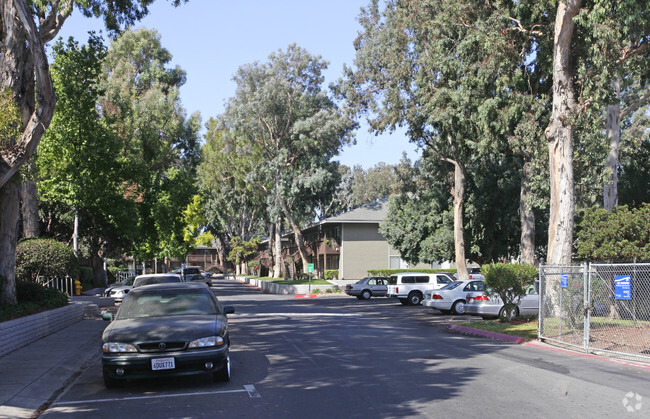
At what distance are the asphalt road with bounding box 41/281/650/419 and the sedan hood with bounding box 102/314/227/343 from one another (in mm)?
850

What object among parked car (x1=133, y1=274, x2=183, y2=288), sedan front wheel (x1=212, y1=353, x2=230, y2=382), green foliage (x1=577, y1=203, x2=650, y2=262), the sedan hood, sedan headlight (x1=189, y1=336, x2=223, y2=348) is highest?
green foliage (x1=577, y1=203, x2=650, y2=262)

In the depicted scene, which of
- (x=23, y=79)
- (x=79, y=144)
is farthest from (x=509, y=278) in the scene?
(x=79, y=144)

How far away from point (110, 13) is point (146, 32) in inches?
1288

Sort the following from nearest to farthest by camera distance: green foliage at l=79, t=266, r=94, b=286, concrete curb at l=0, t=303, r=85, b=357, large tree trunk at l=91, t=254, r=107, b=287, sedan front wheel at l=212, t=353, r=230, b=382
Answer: sedan front wheel at l=212, t=353, r=230, b=382 → concrete curb at l=0, t=303, r=85, b=357 → green foliage at l=79, t=266, r=94, b=286 → large tree trunk at l=91, t=254, r=107, b=287

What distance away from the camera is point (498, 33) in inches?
924

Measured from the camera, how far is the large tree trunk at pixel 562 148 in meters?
20.7

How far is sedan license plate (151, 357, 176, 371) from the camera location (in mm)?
8812

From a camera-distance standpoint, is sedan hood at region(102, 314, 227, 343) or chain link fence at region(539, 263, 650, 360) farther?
chain link fence at region(539, 263, 650, 360)

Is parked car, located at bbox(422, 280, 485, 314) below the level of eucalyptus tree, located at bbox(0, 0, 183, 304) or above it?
below

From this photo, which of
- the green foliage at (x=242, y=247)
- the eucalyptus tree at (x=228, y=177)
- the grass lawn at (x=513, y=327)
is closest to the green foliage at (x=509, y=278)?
the grass lawn at (x=513, y=327)

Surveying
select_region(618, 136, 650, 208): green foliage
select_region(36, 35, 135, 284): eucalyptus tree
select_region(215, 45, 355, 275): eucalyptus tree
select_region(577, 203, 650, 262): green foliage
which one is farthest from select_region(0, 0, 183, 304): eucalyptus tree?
select_region(215, 45, 355, 275): eucalyptus tree

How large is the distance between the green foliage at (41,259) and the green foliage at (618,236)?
21202 millimetres

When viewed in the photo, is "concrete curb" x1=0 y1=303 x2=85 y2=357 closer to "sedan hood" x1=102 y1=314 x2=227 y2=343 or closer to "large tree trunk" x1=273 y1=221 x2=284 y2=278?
"sedan hood" x1=102 y1=314 x2=227 y2=343

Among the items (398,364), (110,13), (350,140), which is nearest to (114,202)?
(110,13)
